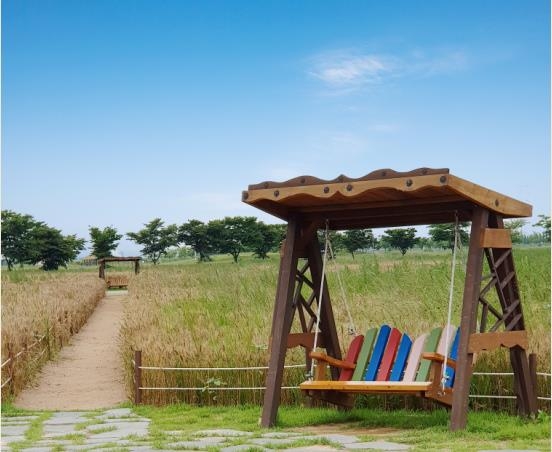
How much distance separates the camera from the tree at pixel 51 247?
64562mm

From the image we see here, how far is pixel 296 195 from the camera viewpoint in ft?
24.0

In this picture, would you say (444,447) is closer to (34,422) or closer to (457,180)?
(457,180)

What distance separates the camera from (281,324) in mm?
7754

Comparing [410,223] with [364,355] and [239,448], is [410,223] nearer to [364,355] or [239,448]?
[364,355]

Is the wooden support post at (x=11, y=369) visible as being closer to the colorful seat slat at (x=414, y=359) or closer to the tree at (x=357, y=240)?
the colorful seat slat at (x=414, y=359)

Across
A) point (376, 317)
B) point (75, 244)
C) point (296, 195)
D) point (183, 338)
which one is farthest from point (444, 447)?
point (75, 244)

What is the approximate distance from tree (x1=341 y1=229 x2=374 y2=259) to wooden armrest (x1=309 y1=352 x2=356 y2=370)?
58.2 m

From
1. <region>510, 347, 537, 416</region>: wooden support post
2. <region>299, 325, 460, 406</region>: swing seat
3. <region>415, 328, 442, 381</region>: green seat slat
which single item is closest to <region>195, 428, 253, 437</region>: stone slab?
<region>299, 325, 460, 406</region>: swing seat

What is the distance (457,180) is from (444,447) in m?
2.17

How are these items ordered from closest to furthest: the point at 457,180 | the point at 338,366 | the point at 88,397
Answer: the point at 457,180 → the point at 338,366 → the point at 88,397

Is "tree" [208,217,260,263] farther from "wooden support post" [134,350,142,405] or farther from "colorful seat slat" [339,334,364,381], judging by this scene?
"colorful seat slat" [339,334,364,381]

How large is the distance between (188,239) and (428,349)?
231 ft

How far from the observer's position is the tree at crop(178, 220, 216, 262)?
75250mm

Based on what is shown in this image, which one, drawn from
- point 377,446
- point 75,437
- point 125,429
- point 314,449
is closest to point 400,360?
point 377,446
